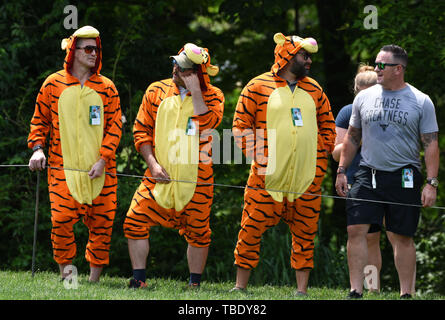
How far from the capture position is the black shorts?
6.38 m

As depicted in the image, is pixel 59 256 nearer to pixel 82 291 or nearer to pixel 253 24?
pixel 82 291

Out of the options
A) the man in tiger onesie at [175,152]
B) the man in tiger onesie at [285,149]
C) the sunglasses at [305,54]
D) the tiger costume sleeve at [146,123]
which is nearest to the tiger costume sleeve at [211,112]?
the man in tiger onesie at [175,152]

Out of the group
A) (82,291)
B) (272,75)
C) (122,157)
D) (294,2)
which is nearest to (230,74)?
(294,2)

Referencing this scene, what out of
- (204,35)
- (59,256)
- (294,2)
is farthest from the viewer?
(204,35)

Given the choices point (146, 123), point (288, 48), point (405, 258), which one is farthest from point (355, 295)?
point (146, 123)

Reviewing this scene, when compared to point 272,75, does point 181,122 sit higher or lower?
lower

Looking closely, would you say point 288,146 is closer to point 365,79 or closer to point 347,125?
point 347,125

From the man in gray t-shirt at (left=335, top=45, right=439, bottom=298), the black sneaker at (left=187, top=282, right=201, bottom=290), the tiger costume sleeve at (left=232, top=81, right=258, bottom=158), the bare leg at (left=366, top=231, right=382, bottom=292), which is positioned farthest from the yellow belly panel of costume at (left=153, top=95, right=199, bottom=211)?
the bare leg at (left=366, top=231, right=382, bottom=292)

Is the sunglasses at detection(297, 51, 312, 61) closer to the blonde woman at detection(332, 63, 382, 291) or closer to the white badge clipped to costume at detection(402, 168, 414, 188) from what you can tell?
the blonde woman at detection(332, 63, 382, 291)

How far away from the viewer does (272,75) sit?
21.9ft

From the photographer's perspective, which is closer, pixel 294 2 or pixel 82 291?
pixel 82 291

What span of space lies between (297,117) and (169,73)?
4596 mm

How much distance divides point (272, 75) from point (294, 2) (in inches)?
179

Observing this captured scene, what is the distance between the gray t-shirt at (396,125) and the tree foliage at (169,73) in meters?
3.10
